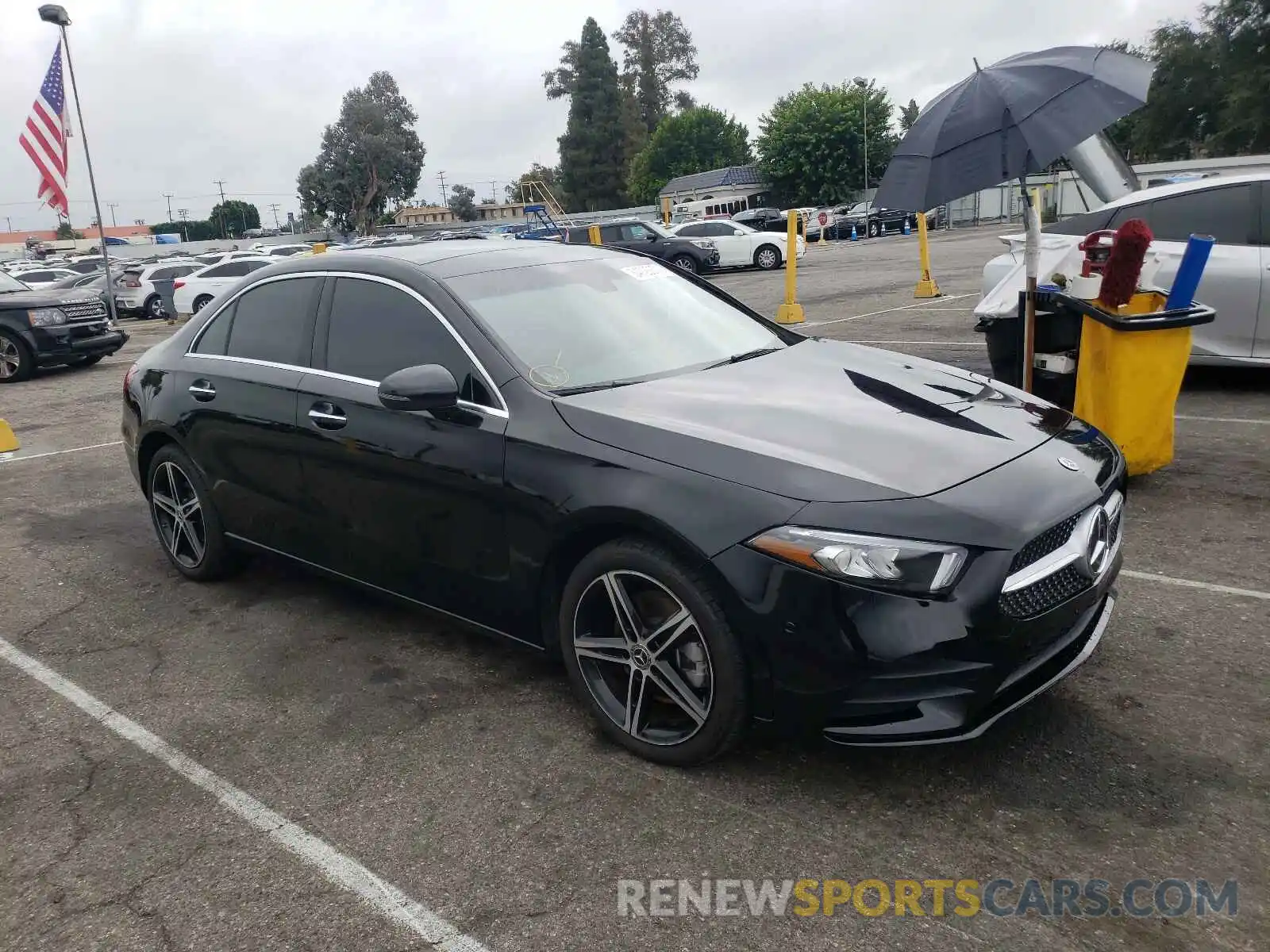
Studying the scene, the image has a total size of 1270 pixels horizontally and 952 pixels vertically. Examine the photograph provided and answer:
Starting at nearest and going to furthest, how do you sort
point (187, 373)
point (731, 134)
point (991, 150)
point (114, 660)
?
point (114, 660)
point (187, 373)
point (991, 150)
point (731, 134)

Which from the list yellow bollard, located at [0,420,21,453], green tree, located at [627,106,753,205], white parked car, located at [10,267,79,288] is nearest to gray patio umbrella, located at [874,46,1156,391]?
yellow bollard, located at [0,420,21,453]

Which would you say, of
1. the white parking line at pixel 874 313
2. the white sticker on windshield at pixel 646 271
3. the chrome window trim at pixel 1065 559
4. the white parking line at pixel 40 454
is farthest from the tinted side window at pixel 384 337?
the white parking line at pixel 874 313

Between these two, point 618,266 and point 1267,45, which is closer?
point 618,266

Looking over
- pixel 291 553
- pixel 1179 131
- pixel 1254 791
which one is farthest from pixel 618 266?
pixel 1179 131

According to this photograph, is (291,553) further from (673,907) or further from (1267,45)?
(1267,45)

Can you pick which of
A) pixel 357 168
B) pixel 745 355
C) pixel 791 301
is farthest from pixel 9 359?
pixel 357 168

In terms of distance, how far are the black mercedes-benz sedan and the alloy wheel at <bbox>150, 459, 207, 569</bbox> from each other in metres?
0.24

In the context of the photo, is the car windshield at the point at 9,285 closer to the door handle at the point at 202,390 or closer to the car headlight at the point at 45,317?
the car headlight at the point at 45,317

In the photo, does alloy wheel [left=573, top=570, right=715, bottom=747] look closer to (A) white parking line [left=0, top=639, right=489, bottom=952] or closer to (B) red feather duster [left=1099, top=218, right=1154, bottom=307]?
(A) white parking line [left=0, top=639, right=489, bottom=952]

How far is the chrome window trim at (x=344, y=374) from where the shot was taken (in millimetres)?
3566

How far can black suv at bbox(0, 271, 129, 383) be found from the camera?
14.0 metres

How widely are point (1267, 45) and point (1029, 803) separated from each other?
5753cm

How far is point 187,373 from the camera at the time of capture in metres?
5.00

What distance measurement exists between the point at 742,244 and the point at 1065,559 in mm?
26762
